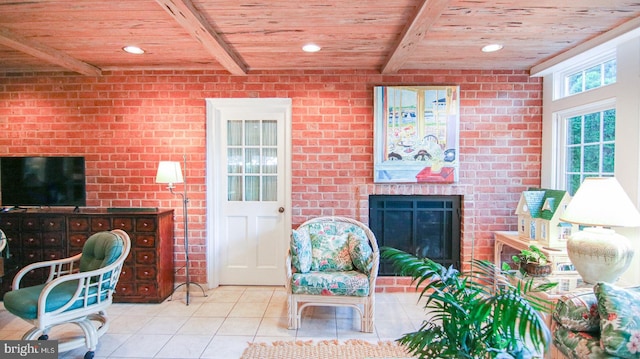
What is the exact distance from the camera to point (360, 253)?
9.52 feet

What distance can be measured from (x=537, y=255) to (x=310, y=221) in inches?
75.4

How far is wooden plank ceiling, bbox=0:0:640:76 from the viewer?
213cm

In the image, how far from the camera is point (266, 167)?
3.71 metres

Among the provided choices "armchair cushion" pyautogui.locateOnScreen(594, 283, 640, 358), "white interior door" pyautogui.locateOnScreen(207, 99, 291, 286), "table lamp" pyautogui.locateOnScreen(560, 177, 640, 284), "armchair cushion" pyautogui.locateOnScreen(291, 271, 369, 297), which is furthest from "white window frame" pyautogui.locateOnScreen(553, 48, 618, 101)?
"white interior door" pyautogui.locateOnScreen(207, 99, 291, 286)

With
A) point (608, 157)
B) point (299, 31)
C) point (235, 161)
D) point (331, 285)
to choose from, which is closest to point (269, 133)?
point (235, 161)

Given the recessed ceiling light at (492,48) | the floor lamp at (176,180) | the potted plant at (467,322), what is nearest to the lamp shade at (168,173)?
the floor lamp at (176,180)

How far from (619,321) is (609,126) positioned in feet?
6.01

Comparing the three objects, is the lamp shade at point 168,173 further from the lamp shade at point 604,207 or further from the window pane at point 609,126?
the window pane at point 609,126

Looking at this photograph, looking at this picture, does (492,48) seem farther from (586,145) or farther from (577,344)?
(577,344)

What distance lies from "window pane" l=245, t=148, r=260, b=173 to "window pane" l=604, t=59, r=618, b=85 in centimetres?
325

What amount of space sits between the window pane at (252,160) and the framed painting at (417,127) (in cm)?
130

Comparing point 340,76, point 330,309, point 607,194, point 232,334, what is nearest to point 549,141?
point 607,194

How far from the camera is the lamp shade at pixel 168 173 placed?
3.14 m

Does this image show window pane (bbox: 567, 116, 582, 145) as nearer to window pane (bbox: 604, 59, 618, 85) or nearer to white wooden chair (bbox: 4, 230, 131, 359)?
window pane (bbox: 604, 59, 618, 85)
